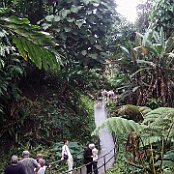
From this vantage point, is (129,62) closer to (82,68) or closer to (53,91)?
(82,68)

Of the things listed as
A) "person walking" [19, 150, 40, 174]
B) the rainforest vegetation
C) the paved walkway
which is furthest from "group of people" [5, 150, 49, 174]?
the rainforest vegetation

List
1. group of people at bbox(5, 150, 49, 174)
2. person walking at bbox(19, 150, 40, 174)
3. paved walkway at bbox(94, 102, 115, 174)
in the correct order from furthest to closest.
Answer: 1. paved walkway at bbox(94, 102, 115, 174)
2. person walking at bbox(19, 150, 40, 174)
3. group of people at bbox(5, 150, 49, 174)

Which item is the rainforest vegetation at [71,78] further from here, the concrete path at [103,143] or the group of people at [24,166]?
the group of people at [24,166]

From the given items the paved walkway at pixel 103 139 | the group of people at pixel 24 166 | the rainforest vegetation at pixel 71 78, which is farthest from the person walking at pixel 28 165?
the rainforest vegetation at pixel 71 78

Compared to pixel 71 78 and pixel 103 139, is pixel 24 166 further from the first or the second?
pixel 103 139

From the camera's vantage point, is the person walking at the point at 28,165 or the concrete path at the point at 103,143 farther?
the concrete path at the point at 103,143

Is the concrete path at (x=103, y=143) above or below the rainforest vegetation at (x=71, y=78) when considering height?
below

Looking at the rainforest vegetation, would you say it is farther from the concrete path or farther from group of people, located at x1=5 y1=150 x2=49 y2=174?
group of people, located at x1=5 y1=150 x2=49 y2=174

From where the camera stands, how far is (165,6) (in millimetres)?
13148

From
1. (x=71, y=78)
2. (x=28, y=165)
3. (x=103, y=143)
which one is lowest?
(x=103, y=143)

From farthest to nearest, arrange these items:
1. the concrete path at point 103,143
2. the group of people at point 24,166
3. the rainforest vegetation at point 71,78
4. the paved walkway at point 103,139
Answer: the rainforest vegetation at point 71,78, the paved walkway at point 103,139, the concrete path at point 103,143, the group of people at point 24,166

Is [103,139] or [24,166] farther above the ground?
[24,166]

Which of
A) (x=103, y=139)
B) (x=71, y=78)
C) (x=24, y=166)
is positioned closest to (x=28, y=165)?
(x=24, y=166)

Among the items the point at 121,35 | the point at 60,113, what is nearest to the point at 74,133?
the point at 60,113
